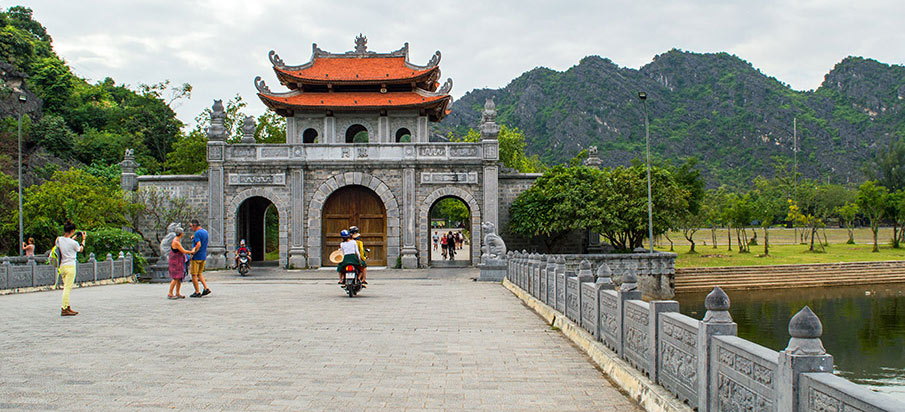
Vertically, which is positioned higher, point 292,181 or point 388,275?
point 292,181

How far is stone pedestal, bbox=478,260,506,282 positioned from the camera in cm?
2000

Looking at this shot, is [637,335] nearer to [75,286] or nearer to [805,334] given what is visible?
[805,334]

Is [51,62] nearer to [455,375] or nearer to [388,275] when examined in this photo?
[388,275]

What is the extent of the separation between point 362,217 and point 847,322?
1838cm

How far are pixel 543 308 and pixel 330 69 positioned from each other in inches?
863

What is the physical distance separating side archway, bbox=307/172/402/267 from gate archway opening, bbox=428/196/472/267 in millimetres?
1585

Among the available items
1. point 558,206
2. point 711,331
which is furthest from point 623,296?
point 558,206

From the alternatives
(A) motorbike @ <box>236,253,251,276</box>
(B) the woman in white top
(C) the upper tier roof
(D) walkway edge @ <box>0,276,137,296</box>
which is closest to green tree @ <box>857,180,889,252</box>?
(C) the upper tier roof

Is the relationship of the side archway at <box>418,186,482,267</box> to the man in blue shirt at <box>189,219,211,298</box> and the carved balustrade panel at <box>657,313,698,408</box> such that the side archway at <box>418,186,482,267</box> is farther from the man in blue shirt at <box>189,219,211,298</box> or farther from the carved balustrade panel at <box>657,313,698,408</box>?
the carved balustrade panel at <box>657,313,698,408</box>

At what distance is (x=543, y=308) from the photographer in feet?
37.3

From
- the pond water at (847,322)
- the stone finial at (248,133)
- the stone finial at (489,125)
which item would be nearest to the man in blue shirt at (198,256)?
the pond water at (847,322)

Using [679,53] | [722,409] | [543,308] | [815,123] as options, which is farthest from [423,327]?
[679,53]

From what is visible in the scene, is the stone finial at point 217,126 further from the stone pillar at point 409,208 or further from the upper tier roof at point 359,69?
the stone pillar at point 409,208

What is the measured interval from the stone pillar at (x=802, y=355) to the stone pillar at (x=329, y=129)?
88.5 ft
